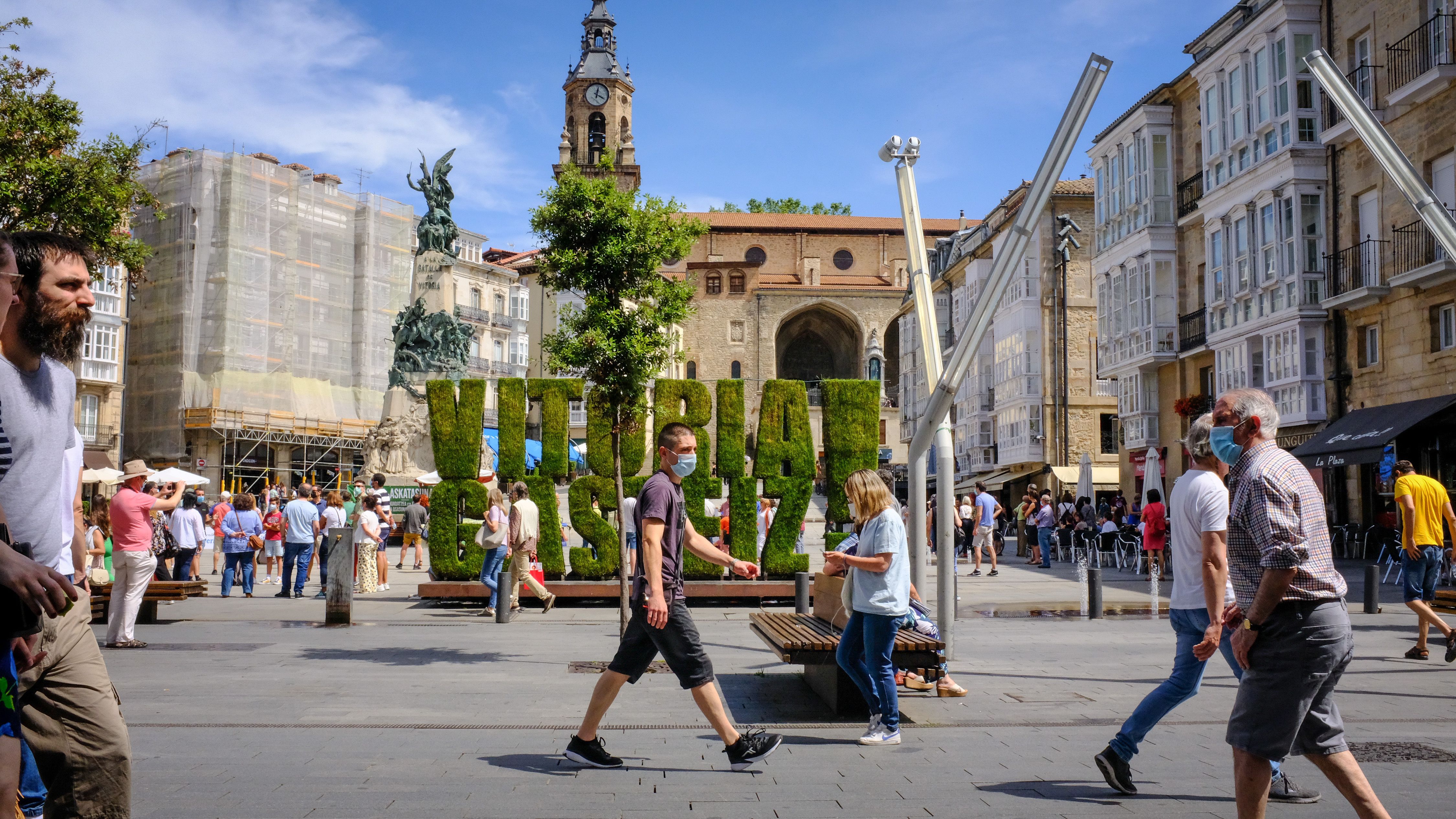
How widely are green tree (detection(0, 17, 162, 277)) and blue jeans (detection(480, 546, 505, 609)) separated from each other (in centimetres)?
976

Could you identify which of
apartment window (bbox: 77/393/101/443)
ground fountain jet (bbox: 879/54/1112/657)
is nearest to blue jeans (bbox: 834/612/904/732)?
ground fountain jet (bbox: 879/54/1112/657)

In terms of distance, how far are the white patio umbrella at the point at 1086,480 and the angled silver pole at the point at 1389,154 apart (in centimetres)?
2295

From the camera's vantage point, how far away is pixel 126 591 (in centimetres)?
1175

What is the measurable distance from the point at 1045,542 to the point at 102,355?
38169mm

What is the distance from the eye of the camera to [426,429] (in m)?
32.5

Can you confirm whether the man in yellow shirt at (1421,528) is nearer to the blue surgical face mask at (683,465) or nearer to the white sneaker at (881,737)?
the white sneaker at (881,737)

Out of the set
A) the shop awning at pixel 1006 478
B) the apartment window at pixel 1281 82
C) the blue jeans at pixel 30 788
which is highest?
the apartment window at pixel 1281 82

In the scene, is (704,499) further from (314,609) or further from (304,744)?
(304,744)

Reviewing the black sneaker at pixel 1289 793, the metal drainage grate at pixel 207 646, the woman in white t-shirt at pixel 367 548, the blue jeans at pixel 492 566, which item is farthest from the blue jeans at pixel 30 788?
the woman in white t-shirt at pixel 367 548

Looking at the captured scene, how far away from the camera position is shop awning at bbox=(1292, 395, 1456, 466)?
21.8m

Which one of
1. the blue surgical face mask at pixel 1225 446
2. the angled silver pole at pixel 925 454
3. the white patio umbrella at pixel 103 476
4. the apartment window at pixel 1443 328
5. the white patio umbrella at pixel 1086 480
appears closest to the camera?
the blue surgical face mask at pixel 1225 446

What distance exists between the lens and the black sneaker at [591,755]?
6203 mm

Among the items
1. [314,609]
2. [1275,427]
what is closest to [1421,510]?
[1275,427]

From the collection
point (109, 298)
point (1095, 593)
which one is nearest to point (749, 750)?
point (1095, 593)
